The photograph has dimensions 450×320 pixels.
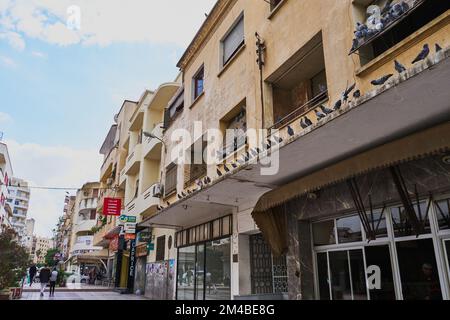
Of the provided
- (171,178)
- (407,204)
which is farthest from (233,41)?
(407,204)

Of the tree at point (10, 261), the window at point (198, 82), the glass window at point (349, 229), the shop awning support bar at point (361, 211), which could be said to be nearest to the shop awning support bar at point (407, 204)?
the shop awning support bar at point (361, 211)

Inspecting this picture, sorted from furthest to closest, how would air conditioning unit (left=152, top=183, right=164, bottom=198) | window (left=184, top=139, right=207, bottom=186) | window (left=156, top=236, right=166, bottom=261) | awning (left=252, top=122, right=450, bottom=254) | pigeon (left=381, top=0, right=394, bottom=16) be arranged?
air conditioning unit (left=152, top=183, right=164, bottom=198) < window (left=156, top=236, right=166, bottom=261) < window (left=184, top=139, right=207, bottom=186) < pigeon (left=381, top=0, right=394, bottom=16) < awning (left=252, top=122, right=450, bottom=254)

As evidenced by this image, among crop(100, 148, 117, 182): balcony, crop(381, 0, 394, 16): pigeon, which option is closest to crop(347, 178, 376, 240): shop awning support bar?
crop(381, 0, 394, 16): pigeon

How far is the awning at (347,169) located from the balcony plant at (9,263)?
10.5 meters

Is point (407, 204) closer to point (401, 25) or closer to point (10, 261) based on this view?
point (401, 25)

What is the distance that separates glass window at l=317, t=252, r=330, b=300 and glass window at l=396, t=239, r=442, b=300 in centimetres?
212

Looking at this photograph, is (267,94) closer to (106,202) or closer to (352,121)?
(352,121)

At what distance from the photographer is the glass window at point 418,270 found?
20.5 ft

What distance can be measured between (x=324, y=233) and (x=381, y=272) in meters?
1.91

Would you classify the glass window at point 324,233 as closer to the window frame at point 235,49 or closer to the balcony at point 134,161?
the window frame at point 235,49

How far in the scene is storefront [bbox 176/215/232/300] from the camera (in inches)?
482

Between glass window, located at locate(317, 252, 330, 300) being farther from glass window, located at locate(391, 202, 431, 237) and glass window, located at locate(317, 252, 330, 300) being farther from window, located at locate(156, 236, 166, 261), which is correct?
window, located at locate(156, 236, 166, 261)

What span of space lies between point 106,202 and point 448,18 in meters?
25.4

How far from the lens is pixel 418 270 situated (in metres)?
6.49
